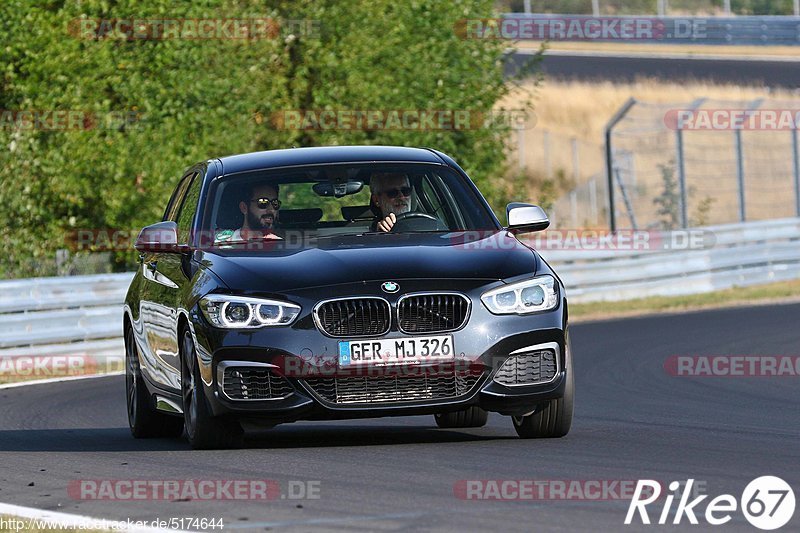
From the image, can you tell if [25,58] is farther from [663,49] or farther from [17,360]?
[663,49]

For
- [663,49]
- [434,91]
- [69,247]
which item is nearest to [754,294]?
[434,91]

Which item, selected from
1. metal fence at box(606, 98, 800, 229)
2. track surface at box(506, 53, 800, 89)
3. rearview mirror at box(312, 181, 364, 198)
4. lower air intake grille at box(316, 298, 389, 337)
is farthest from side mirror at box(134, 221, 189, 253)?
track surface at box(506, 53, 800, 89)

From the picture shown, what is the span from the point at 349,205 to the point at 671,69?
5303cm

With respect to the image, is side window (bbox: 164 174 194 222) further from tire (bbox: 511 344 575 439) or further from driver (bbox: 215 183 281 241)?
tire (bbox: 511 344 575 439)

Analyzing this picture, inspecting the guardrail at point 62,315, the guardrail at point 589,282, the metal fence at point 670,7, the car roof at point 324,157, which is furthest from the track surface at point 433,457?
the metal fence at point 670,7

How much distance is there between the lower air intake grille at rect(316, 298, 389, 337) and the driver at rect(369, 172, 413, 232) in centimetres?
138

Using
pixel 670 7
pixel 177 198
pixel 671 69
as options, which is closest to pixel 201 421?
pixel 177 198

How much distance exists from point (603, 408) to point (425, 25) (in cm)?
1765

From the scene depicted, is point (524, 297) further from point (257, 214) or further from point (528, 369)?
point (257, 214)

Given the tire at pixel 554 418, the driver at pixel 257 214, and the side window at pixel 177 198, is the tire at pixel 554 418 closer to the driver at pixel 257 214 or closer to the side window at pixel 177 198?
the driver at pixel 257 214

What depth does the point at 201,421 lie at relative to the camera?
902 centimetres

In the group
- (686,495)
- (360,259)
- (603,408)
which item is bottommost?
(603,408)

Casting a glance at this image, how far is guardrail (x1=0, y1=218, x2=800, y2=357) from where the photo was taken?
1764 cm

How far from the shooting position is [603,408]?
11438mm
